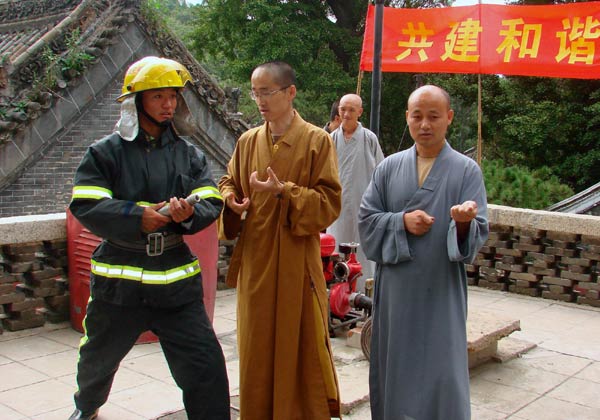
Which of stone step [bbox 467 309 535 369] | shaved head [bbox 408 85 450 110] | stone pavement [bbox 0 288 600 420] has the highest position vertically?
shaved head [bbox 408 85 450 110]

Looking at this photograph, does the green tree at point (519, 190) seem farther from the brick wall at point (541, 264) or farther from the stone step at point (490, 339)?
the stone step at point (490, 339)

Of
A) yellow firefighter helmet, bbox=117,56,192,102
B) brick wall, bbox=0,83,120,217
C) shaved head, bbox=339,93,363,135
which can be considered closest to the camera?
yellow firefighter helmet, bbox=117,56,192,102

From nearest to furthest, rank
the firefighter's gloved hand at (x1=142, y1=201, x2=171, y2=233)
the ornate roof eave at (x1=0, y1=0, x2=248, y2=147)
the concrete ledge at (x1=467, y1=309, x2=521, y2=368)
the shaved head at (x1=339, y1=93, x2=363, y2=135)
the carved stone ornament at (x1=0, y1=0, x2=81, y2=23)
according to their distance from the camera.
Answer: the firefighter's gloved hand at (x1=142, y1=201, x2=171, y2=233) → the concrete ledge at (x1=467, y1=309, x2=521, y2=368) → the shaved head at (x1=339, y1=93, x2=363, y2=135) → the ornate roof eave at (x1=0, y1=0, x2=248, y2=147) → the carved stone ornament at (x1=0, y1=0, x2=81, y2=23)

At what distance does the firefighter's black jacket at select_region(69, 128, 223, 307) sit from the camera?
3.17 meters

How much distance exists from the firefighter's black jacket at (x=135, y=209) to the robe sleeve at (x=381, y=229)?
26.7 inches

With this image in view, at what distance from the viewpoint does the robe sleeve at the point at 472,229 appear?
303 cm

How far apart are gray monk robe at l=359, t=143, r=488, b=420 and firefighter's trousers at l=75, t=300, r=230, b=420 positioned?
0.77 meters

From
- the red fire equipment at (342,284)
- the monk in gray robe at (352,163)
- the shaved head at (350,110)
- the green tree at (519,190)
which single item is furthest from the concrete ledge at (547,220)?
the green tree at (519,190)

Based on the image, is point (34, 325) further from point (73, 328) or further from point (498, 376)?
point (498, 376)

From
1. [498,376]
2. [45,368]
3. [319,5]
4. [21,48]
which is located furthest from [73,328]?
[319,5]

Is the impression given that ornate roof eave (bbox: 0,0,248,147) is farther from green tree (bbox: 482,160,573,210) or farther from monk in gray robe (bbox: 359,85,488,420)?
monk in gray robe (bbox: 359,85,488,420)

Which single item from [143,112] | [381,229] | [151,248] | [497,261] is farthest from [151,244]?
[497,261]

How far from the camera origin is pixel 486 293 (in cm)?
689

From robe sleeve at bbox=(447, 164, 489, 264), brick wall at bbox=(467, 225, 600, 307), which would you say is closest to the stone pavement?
brick wall at bbox=(467, 225, 600, 307)
